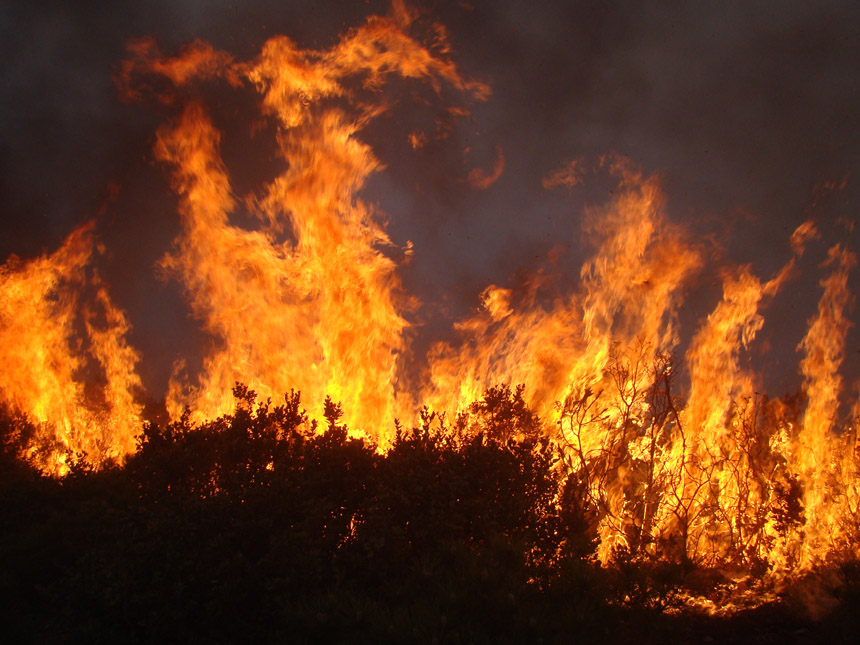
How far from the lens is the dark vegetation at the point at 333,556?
18.6 ft

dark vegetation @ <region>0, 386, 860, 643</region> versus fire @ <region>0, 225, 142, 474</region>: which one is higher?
fire @ <region>0, 225, 142, 474</region>

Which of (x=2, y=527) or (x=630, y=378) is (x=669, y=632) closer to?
(x=630, y=378)

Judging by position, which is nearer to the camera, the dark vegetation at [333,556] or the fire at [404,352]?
the dark vegetation at [333,556]

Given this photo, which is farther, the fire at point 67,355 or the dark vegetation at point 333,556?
the fire at point 67,355

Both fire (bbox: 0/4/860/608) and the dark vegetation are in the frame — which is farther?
fire (bbox: 0/4/860/608)

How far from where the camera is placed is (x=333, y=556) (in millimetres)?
7387

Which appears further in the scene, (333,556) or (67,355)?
(67,355)

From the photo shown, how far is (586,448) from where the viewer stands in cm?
1384

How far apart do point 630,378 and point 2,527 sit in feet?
46.3

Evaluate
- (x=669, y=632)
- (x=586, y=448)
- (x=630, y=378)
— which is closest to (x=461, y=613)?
(x=669, y=632)

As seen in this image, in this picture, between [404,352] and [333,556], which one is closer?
[333,556]

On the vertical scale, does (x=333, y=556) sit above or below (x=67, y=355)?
below

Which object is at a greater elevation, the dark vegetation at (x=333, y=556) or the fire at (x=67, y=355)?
the fire at (x=67, y=355)

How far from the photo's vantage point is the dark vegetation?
5672 millimetres
